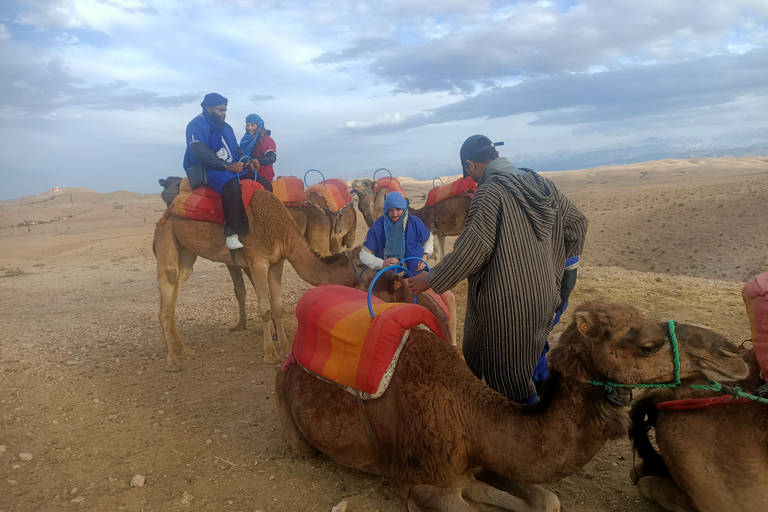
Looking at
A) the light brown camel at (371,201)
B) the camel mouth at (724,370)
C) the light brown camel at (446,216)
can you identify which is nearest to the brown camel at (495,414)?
the camel mouth at (724,370)

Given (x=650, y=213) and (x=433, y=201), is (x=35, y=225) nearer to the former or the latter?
(x=433, y=201)

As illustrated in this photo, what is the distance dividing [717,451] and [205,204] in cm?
603

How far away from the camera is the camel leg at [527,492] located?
2.82 meters

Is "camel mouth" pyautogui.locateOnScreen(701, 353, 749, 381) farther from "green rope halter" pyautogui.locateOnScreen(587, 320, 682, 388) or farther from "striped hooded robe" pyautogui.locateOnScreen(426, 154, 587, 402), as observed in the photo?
"striped hooded robe" pyautogui.locateOnScreen(426, 154, 587, 402)

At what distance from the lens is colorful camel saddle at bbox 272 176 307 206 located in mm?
A: 8836

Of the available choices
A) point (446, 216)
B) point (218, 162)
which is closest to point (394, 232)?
point (218, 162)

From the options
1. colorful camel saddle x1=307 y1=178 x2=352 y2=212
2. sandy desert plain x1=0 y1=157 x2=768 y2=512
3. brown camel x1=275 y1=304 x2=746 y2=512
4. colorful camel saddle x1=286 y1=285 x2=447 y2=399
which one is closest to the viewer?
brown camel x1=275 y1=304 x2=746 y2=512

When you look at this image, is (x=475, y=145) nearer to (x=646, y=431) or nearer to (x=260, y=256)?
(x=646, y=431)

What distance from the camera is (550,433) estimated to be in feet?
8.51

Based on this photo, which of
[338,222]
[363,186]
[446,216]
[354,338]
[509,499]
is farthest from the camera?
[363,186]

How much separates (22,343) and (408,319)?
695 cm

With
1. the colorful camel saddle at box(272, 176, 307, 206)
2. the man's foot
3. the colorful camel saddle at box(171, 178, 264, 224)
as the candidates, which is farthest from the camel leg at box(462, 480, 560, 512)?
the colorful camel saddle at box(272, 176, 307, 206)

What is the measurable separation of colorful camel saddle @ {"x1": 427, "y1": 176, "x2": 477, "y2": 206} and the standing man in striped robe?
7.64 metres

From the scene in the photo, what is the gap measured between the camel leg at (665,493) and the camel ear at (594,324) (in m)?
1.10
